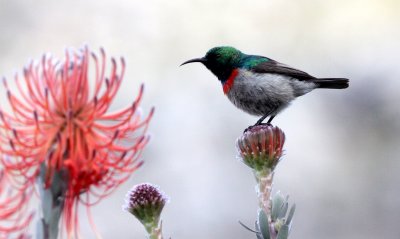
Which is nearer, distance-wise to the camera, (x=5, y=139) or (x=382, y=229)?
(x=5, y=139)

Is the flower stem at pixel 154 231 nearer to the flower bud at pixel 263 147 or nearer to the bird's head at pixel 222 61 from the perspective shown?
the flower bud at pixel 263 147

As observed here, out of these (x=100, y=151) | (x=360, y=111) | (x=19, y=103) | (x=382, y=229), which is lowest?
(x=100, y=151)

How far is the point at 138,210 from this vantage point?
10.4 feet

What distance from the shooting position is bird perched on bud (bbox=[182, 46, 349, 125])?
21.4ft

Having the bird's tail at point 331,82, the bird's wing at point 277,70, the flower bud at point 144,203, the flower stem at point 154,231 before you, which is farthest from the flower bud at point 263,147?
the bird's tail at point 331,82

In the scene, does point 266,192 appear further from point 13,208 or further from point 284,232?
point 13,208

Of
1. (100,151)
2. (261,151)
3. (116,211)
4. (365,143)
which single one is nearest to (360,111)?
(365,143)

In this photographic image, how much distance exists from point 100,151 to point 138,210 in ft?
3.39

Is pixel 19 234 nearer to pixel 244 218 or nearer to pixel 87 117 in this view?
pixel 87 117

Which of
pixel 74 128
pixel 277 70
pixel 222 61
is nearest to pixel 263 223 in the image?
pixel 74 128

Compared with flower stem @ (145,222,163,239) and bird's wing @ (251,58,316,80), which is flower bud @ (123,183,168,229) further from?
bird's wing @ (251,58,316,80)

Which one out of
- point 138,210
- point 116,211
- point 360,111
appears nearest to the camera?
point 138,210

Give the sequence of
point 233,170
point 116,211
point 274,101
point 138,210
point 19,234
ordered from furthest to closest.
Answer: point 233,170 < point 116,211 < point 274,101 < point 138,210 < point 19,234

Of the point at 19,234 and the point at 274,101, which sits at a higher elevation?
the point at 274,101
